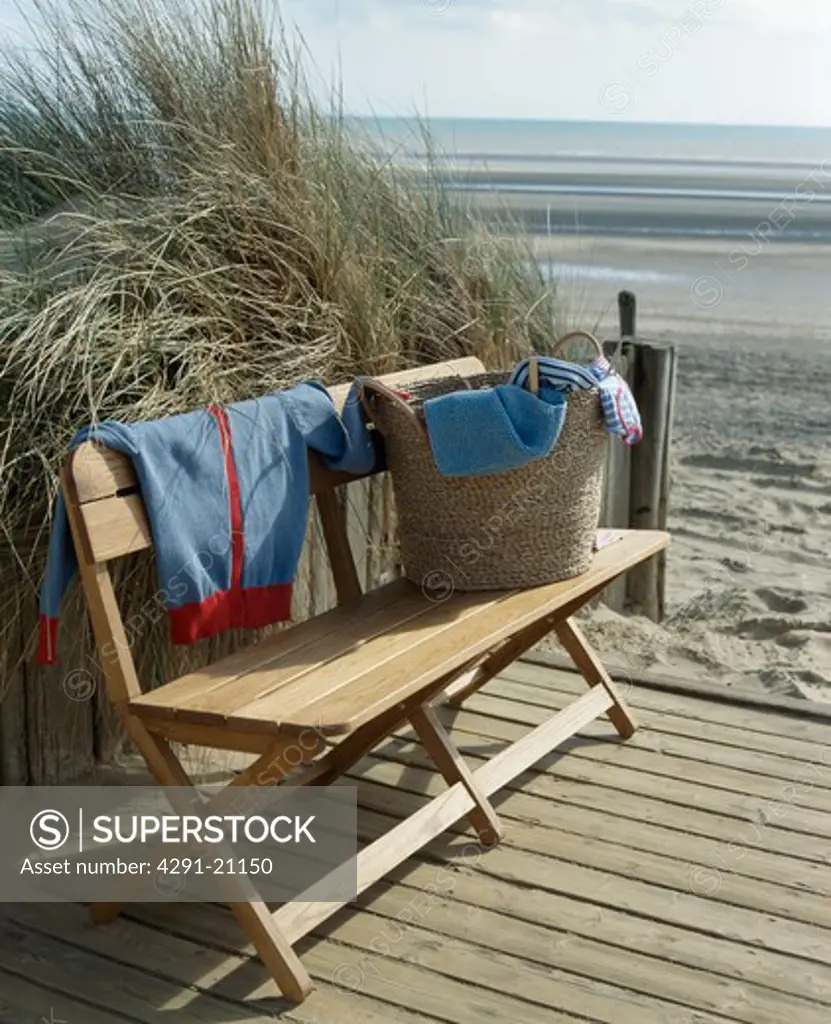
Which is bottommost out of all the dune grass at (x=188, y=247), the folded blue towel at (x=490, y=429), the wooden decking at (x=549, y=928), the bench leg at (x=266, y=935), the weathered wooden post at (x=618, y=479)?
the wooden decking at (x=549, y=928)

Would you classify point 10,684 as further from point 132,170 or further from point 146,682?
point 132,170

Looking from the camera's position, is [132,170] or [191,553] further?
[132,170]

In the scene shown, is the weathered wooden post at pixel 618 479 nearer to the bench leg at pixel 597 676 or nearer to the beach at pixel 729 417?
the beach at pixel 729 417

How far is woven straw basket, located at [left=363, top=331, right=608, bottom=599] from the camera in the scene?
3555 mm

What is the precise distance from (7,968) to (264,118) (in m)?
2.68

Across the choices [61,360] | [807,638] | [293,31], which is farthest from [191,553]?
[807,638]

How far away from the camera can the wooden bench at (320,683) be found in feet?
9.35

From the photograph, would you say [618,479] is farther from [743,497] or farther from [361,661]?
[361,661]

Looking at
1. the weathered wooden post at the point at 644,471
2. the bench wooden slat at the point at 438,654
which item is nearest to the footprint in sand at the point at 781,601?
the weathered wooden post at the point at 644,471

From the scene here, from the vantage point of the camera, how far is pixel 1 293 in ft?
12.1

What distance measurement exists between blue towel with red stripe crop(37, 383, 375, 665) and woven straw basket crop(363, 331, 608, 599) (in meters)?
0.14

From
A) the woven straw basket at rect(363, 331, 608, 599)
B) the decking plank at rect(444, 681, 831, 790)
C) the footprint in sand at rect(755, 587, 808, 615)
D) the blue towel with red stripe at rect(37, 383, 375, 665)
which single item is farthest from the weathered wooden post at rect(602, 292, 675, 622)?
the blue towel with red stripe at rect(37, 383, 375, 665)

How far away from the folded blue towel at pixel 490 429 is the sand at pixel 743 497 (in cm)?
172

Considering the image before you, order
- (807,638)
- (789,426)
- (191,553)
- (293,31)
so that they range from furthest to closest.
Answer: (789,426), (807,638), (293,31), (191,553)
